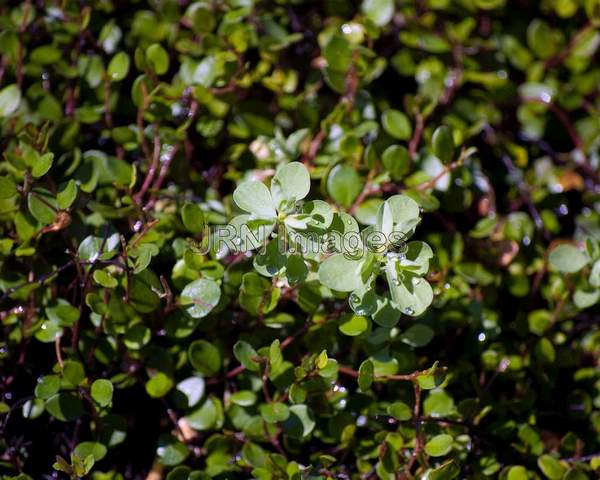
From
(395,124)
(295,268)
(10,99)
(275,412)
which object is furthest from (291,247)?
(10,99)

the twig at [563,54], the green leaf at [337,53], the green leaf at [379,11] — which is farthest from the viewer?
the twig at [563,54]

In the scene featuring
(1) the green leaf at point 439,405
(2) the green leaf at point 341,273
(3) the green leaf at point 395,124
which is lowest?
(1) the green leaf at point 439,405

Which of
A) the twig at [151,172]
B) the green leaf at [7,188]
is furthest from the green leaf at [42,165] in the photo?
the twig at [151,172]

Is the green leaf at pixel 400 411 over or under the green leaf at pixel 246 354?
under

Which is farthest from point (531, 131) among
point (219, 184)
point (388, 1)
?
point (219, 184)

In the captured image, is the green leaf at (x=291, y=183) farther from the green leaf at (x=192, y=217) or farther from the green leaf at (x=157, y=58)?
the green leaf at (x=157, y=58)

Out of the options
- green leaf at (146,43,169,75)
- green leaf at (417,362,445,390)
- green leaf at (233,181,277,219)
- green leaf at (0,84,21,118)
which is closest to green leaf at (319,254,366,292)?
green leaf at (233,181,277,219)

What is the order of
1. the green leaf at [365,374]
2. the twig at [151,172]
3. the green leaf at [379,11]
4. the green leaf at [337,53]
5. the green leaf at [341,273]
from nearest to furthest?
the green leaf at [341,273] → the green leaf at [365,374] → the twig at [151,172] → the green leaf at [337,53] → the green leaf at [379,11]
